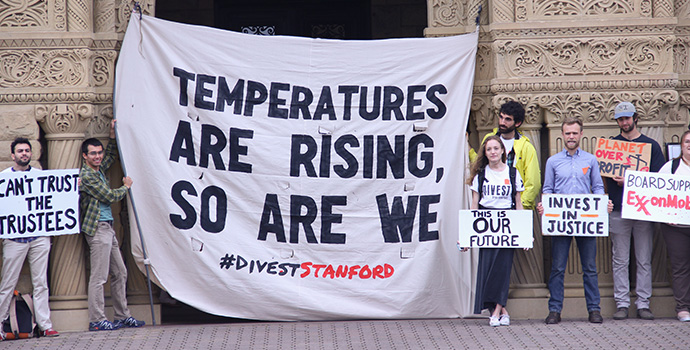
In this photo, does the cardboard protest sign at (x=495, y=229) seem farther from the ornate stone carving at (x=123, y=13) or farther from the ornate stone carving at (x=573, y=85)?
the ornate stone carving at (x=123, y=13)

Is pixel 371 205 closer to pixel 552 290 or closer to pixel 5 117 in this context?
pixel 552 290

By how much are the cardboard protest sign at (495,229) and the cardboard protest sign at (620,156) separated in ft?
3.52

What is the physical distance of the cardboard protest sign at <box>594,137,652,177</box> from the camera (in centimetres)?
888

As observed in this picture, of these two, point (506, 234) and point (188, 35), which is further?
point (188, 35)

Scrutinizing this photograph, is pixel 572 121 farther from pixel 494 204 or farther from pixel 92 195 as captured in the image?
pixel 92 195

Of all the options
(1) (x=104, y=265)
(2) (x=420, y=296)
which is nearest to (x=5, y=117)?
(1) (x=104, y=265)

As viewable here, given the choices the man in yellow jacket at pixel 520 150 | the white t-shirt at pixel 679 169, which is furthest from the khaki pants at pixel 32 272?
the white t-shirt at pixel 679 169

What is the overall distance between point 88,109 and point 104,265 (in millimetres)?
1550

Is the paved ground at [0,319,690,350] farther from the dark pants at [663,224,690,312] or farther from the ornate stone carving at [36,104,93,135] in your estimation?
the ornate stone carving at [36,104,93,135]

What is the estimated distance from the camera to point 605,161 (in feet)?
29.5

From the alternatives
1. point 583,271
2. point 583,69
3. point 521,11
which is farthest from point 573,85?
point 583,271

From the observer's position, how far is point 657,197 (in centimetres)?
870

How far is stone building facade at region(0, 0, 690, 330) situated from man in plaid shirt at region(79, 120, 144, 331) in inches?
10.3

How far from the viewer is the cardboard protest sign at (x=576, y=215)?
8602 millimetres
